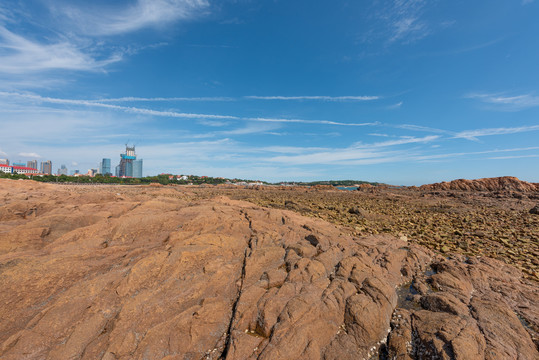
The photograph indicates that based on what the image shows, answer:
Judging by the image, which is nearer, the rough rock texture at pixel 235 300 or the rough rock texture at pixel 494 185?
the rough rock texture at pixel 235 300

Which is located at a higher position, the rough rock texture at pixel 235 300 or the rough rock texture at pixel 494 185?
the rough rock texture at pixel 494 185

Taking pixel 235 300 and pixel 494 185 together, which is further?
pixel 494 185

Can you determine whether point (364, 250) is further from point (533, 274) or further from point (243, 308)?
point (533, 274)

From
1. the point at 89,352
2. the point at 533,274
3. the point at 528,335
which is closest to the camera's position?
the point at 89,352

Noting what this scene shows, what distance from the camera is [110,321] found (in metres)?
5.28

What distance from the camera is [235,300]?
6.21 meters

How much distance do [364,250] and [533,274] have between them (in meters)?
7.02

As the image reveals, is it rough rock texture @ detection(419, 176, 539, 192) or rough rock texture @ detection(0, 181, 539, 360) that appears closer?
rough rock texture @ detection(0, 181, 539, 360)

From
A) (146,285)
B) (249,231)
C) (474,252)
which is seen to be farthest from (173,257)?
(474,252)

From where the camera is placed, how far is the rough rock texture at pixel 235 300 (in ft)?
16.4

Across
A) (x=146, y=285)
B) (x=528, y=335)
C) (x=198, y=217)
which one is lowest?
(x=528, y=335)

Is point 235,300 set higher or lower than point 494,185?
lower

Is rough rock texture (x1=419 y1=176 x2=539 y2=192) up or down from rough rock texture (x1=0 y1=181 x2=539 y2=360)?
up

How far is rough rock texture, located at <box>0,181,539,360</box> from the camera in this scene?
5000 millimetres
